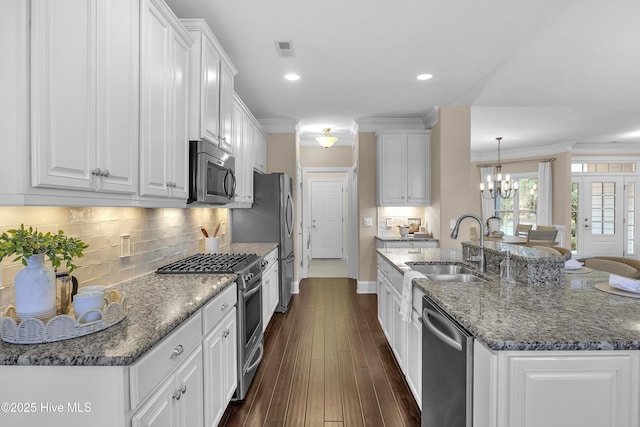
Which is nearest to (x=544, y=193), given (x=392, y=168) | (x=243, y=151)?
(x=392, y=168)

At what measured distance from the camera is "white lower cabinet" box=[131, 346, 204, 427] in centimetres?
116

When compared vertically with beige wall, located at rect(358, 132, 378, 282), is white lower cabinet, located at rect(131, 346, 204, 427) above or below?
below

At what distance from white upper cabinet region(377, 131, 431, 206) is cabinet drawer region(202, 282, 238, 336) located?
3.42 m

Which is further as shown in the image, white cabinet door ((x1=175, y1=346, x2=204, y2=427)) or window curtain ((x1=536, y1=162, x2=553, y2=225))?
window curtain ((x1=536, y1=162, x2=553, y2=225))

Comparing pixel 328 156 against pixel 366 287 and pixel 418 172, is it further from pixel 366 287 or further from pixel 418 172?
pixel 366 287

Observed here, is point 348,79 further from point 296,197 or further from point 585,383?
point 585,383

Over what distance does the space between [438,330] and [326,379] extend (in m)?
1.38

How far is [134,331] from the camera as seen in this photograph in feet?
3.94

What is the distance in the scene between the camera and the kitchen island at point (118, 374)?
1.02 meters

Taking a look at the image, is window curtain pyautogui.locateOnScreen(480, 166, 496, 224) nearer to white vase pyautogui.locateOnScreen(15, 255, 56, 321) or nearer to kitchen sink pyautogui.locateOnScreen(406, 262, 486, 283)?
kitchen sink pyautogui.locateOnScreen(406, 262, 486, 283)

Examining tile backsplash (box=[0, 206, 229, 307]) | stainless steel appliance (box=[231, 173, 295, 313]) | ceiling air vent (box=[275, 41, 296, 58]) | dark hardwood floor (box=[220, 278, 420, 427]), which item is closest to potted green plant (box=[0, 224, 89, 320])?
tile backsplash (box=[0, 206, 229, 307])

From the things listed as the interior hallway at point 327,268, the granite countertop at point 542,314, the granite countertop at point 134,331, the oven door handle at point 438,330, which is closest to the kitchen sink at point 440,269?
the granite countertop at point 542,314

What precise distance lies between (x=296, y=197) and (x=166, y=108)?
367cm

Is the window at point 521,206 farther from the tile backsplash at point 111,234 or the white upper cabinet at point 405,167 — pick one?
the tile backsplash at point 111,234
